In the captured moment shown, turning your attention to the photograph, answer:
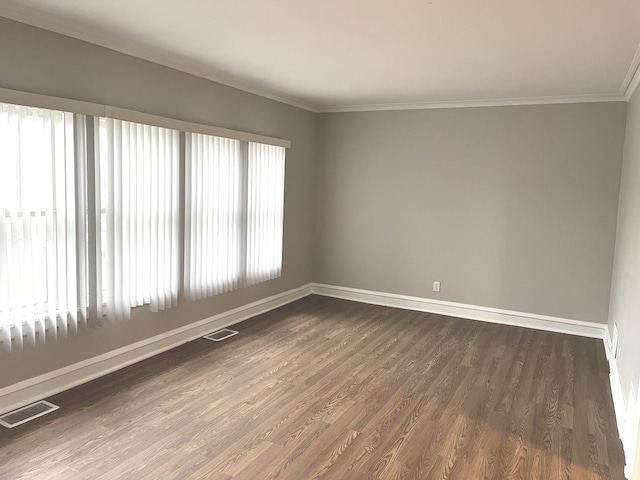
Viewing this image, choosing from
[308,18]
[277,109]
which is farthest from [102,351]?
[277,109]

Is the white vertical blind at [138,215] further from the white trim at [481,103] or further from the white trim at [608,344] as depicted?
the white trim at [608,344]

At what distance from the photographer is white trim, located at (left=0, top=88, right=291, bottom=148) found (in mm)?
2787

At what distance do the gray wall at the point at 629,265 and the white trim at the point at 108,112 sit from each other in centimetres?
330

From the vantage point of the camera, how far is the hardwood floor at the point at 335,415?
2516 millimetres

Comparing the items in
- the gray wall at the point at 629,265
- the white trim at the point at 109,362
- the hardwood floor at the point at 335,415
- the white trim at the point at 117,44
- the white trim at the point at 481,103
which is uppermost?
the white trim at the point at 481,103

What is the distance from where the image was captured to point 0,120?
2744 mm

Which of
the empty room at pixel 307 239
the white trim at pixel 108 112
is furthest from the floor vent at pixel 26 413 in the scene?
the white trim at pixel 108 112

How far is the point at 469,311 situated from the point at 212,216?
309cm

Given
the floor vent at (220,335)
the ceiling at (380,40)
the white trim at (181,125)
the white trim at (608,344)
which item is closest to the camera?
the ceiling at (380,40)

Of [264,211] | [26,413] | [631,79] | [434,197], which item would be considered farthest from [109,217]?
[631,79]

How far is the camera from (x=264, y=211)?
5160 millimetres

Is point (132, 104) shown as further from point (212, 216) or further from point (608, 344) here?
point (608, 344)

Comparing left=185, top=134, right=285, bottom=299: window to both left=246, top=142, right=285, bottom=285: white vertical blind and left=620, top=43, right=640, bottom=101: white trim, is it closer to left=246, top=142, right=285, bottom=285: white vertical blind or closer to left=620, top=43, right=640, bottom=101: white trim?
left=246, top=142, right=285, bottom=285: white vertical blind

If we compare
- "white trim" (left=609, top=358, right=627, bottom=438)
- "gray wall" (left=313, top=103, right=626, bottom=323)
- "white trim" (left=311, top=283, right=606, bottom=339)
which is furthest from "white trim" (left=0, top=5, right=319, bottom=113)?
"white trim" (left=609, top=358, right=627, bottom=438)
